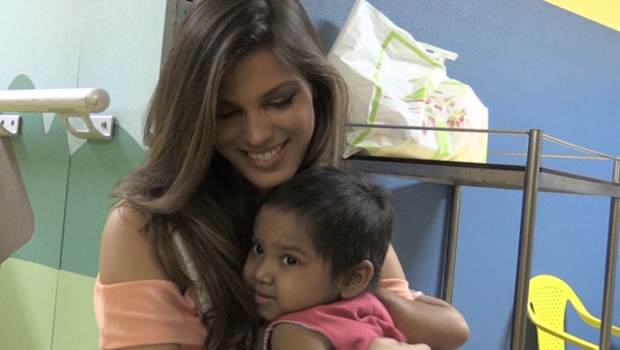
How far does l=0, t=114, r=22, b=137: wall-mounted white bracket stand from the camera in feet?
5.01

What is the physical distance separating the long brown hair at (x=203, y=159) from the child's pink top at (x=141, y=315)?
3 centimetres

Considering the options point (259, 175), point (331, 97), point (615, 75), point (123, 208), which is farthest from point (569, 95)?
point (123, 208)

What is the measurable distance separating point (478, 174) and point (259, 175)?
0.49 m

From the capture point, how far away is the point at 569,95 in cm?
232

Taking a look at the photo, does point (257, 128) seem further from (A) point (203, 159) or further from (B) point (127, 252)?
(B) point (127, 252)

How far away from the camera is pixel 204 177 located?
922 millimetres

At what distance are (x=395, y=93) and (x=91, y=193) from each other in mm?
694

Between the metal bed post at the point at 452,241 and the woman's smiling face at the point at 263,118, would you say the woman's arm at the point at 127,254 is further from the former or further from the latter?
the metal bed post at the point at 452,241

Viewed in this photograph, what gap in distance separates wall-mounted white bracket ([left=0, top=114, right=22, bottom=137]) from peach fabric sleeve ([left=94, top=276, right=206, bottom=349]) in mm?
867

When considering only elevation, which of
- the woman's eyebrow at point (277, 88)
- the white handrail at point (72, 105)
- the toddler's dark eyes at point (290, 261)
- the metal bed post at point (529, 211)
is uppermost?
the woman's eyebrow at point (277, 88)

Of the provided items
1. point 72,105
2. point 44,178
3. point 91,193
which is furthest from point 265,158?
point 44,178

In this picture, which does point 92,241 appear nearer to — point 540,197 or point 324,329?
point 324,329

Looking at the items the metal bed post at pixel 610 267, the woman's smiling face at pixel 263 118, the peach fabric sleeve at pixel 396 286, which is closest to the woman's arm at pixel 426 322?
the peach fabric sleeve at pixel 396 286

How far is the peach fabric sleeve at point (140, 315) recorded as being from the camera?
79 centimetres
